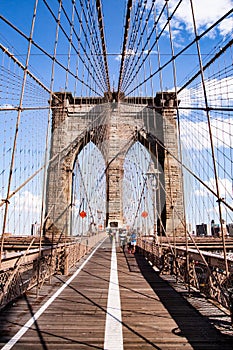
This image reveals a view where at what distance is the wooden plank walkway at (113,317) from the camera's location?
81.3 inches

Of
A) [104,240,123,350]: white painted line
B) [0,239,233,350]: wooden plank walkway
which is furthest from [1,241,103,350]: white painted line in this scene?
[104,240,123,350]: white painted line

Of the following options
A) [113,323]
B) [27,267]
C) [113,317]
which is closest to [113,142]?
[27,267]

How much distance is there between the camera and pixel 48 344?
204 cm

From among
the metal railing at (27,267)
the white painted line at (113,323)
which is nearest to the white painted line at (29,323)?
the metal railing at (27,267)

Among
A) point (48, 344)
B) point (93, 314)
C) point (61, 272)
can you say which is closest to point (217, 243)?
point (61, 272)

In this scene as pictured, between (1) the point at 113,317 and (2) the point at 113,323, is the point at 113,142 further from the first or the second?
(2) the point at 113,323

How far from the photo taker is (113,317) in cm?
271

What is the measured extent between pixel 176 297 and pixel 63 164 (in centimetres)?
1452

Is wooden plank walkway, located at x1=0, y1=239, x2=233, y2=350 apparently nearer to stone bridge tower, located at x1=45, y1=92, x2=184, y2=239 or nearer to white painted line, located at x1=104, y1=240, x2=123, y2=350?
white painted line, located at x1=104, y1=240, x2=123, y2=350

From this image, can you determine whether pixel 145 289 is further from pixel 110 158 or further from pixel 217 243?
pixel 110 158

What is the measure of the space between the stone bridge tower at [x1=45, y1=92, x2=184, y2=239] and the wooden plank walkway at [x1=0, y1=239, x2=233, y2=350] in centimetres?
1211

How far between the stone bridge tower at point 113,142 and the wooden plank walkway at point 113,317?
1211 centimetres

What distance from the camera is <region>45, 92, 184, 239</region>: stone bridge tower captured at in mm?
16109

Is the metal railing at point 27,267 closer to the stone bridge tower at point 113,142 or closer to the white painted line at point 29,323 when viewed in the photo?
the white painted line at point 29,323
